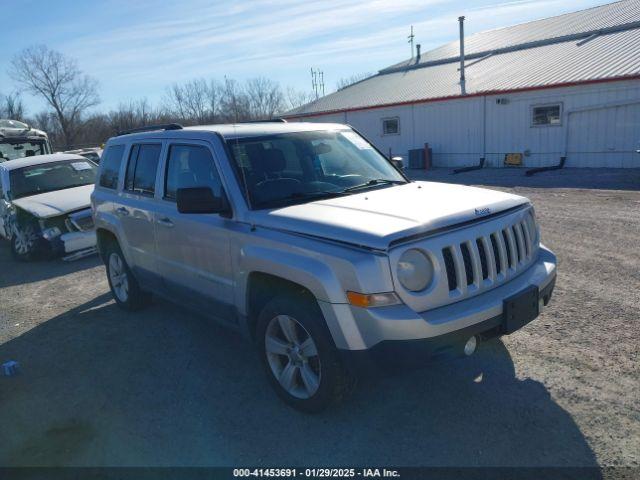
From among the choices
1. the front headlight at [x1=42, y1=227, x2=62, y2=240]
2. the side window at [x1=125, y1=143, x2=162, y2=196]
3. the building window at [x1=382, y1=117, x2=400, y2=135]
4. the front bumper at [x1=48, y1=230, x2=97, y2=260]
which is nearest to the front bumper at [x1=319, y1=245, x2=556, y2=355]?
the side window at [x1=125, y1=143, x2=162, y2=196]

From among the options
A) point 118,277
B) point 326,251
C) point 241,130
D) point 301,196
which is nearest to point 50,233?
point 118,277

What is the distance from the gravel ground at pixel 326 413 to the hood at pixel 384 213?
1.28 meters

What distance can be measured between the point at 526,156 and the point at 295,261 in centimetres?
1809

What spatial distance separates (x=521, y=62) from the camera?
72.7 feet

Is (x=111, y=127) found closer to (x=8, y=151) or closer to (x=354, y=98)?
(x=354, y=98)

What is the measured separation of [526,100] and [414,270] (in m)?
18.1

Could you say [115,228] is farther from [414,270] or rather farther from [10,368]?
[414,270]

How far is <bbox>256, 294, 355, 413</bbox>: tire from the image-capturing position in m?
3.25

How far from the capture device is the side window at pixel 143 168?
16.2 ft

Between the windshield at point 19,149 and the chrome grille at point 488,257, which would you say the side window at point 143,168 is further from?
the windshield at point 19,149

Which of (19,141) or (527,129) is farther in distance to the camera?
(527,129)

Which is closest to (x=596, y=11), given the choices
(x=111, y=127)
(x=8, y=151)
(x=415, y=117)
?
(x=415, y=117)

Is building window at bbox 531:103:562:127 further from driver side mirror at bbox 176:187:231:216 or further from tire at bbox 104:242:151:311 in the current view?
driver side mirror at bbox 176:187:231:216

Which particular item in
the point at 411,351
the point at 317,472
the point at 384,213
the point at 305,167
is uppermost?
the point at 305,167
